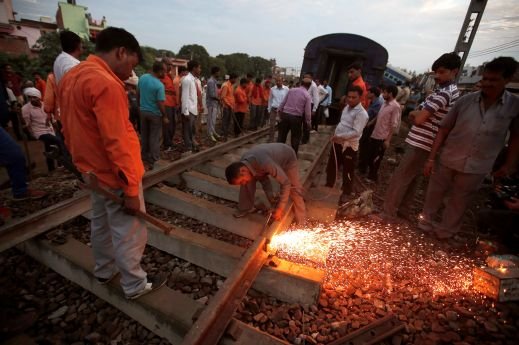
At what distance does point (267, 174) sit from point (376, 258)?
1711 millimetres

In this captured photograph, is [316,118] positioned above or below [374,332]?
above

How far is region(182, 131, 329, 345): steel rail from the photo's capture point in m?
1.85

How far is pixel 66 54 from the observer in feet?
12.2

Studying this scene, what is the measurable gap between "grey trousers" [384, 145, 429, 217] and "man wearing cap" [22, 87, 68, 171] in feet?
19.4

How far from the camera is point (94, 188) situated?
1968 mm

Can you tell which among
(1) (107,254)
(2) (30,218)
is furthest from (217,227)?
(2) (30,218)

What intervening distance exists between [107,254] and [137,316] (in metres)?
0.60

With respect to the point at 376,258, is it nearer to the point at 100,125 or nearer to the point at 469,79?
the point at 100,125

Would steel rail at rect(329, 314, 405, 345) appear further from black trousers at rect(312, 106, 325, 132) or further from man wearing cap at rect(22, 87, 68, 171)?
black trousers at rect(312, 106, 325, 132)

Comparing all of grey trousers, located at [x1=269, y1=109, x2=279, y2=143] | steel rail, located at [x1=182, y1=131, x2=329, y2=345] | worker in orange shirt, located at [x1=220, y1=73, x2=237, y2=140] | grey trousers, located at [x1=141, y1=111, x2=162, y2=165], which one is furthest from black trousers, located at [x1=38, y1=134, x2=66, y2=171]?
grey trousers, located at [x1=269, y1=109, x2=279, y2=143]

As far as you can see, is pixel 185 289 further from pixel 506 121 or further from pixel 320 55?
pixel 320 55

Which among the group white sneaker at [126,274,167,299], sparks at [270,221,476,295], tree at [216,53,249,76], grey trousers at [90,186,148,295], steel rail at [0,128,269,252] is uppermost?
tree at [216,53,249,76]

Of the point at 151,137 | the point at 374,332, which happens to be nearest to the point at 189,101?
the point at 151,137

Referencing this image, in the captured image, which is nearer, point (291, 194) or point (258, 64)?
point (291, 194)
